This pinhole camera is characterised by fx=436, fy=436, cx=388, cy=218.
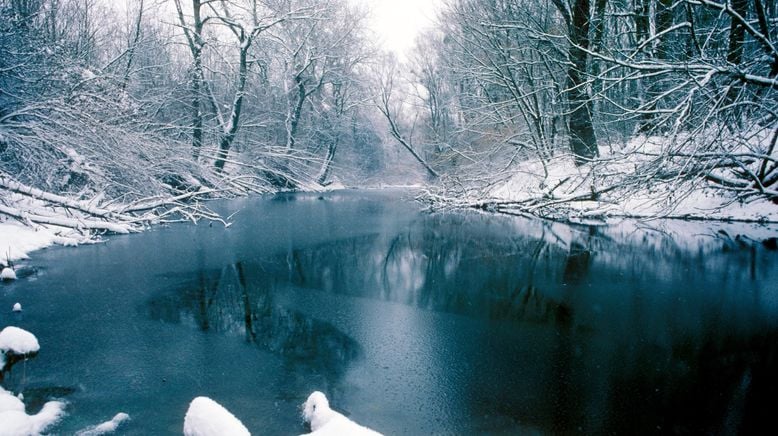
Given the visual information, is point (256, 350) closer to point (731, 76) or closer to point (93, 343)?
point (93, 343)

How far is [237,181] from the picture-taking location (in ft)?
38.4

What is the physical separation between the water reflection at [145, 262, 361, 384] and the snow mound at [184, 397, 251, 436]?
46.9 inches

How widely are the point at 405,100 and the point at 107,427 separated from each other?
2897 centimetres

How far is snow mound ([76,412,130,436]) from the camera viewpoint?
3.09m

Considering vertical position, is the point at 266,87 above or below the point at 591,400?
above

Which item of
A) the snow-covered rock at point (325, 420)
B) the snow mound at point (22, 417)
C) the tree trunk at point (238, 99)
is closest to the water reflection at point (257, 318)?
the snow-covered rock at point (325, 420)

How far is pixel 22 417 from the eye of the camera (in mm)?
3123

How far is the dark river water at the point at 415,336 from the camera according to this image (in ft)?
11.3

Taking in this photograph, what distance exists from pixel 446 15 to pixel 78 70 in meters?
12.6

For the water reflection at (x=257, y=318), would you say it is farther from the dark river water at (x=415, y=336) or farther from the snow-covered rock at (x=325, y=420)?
the snow-covered rock at (x=325, y=420)

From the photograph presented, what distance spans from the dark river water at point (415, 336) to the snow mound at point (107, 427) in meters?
0.08

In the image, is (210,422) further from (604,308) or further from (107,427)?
(604,308)

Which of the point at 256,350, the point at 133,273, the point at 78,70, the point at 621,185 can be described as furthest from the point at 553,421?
the point at 78,70

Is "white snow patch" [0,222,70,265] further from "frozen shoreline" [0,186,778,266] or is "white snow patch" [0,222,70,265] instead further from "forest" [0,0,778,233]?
"forest" [0,0,778,233]
